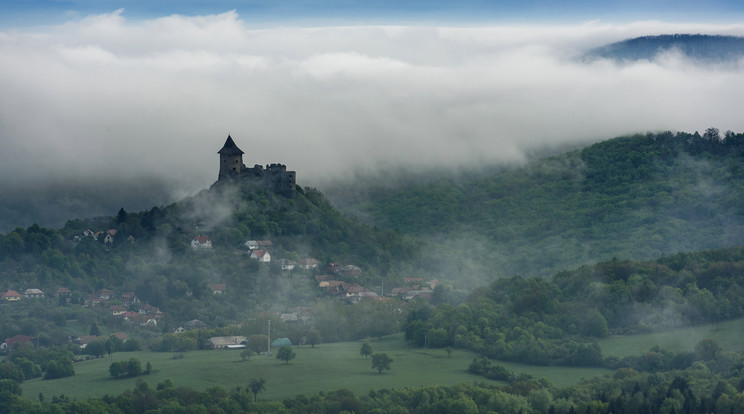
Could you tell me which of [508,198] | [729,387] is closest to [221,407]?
[729,387]

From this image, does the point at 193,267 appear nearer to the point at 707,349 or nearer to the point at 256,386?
the point at 256,386

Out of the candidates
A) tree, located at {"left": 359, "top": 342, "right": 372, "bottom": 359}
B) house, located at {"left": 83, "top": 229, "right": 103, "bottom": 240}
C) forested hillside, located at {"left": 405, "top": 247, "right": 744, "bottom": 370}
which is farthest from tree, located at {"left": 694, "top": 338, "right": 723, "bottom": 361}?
house, located at {"left": 83, "top": 229, "right": 103, "bottom": 240}

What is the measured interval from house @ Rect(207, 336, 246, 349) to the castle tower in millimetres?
25920

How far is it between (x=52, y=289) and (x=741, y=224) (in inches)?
2226

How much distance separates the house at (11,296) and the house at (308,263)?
21.8m

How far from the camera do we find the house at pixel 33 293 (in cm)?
9938

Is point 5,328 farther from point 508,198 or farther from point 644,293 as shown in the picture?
point 508,198

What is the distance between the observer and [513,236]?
12562 cm

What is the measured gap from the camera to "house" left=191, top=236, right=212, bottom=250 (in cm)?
10756

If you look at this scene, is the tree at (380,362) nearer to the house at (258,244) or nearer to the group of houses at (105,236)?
the house at (258,244)

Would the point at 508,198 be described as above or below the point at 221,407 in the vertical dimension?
above

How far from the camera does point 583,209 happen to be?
12762 cm

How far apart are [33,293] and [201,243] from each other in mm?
14206

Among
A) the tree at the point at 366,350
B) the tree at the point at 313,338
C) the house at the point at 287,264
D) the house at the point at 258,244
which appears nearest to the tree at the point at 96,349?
the tree at the point at 313,338
